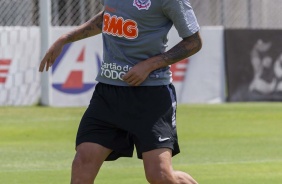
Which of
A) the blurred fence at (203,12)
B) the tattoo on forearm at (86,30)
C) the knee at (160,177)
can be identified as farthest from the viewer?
the blurred fence at (203,12)

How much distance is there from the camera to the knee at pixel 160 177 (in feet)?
21.7

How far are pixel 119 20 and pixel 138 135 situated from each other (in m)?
0.83

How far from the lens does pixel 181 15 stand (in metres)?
6.75

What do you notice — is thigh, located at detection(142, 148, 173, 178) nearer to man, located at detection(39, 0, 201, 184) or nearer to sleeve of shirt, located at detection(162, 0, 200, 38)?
man, located at detection(39, 0, 201, 184)

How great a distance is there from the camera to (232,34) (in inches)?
776

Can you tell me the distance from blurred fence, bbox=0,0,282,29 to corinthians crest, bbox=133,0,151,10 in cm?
1198

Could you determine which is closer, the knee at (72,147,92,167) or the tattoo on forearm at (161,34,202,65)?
the knee at (72,147,92,167)

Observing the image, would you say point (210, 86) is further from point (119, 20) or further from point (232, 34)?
point (119, 20)

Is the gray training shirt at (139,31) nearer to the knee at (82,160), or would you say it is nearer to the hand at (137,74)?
the hand at (137,74)

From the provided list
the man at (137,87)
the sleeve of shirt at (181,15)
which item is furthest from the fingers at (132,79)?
the sleeve of shirt at (181,15)

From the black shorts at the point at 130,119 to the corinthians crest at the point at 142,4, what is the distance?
570 millimetres

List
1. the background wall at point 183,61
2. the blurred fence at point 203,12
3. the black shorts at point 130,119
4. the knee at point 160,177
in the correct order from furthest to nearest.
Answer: the blurred fence at point 203,12 < the background wall at point 183,61 < the black shorts at point 130,119 < the knee at point 160,177

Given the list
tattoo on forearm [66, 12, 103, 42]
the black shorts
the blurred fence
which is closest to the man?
the black shorts

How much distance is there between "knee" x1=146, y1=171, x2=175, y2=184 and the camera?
6.63m
